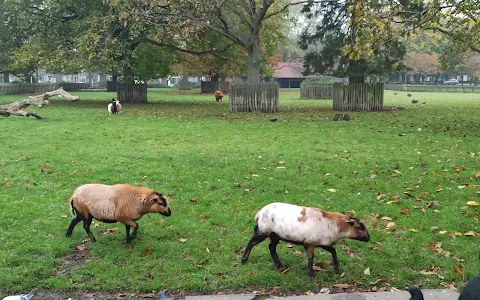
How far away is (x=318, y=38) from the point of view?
26.4 metres

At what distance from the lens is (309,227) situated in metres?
5.34

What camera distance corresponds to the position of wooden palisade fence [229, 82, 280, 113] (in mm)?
24969

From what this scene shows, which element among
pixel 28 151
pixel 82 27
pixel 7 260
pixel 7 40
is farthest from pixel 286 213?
pixel 7 40

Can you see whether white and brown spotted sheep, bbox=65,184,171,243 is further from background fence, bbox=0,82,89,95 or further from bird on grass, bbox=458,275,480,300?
background fence, bbox=0,82,89,95

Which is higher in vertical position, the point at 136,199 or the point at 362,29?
the point at 362,29

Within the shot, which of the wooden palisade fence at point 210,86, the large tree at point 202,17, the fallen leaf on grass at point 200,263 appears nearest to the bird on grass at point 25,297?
the fallen leaf on grass at point 200,263

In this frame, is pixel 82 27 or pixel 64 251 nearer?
pixel 64 251

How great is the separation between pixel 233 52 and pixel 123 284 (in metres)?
29.8

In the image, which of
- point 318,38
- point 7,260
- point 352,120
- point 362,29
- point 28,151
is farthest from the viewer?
point 318,38

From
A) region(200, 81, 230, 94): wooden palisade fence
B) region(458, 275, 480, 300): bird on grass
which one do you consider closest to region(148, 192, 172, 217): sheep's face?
region(458, 275, 480, 300): bird on grass

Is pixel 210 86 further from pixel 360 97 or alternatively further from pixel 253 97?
pixel 253 97

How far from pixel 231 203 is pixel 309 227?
286 cm

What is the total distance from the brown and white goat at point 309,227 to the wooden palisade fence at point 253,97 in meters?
19.7

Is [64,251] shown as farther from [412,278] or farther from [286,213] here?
[412,278]
